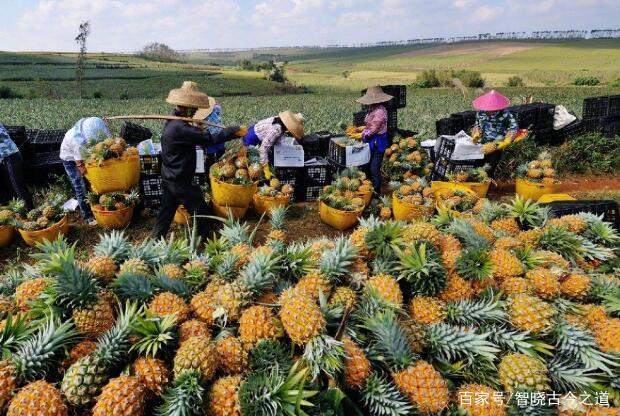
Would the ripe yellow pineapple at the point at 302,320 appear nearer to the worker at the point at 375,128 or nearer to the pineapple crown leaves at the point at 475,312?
the pineapple crown leaves at the point at 475,312

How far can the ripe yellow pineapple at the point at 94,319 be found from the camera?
192 centimetres

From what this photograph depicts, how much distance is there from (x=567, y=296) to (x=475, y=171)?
5863 millimetres

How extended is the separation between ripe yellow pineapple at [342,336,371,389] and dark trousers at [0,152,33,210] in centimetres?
733

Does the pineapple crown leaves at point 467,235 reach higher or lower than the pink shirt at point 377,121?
lower

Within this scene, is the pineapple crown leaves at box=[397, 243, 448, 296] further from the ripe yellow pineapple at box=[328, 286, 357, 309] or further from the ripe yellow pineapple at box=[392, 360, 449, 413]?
the ripe yellow pineapple at box=[392, 360, 449, 413]

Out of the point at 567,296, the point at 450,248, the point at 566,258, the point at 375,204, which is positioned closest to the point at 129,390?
the point at 450,248

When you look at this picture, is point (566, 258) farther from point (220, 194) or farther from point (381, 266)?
point (220, 194)

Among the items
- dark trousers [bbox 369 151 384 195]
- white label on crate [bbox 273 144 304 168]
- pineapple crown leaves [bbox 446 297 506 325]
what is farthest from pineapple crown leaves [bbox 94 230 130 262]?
dark trousers [bbox 369 151 384 195]

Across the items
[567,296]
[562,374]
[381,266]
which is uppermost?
[381,266]

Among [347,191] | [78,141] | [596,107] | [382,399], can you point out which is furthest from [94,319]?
[596,107]

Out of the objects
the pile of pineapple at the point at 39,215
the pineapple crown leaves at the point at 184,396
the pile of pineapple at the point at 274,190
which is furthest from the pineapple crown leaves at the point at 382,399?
the pile of pineapple at the point at 39,215

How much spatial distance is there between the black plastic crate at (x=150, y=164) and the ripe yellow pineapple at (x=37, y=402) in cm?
588

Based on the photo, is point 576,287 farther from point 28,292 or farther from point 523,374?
point 28,292

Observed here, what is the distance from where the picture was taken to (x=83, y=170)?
6.57m
